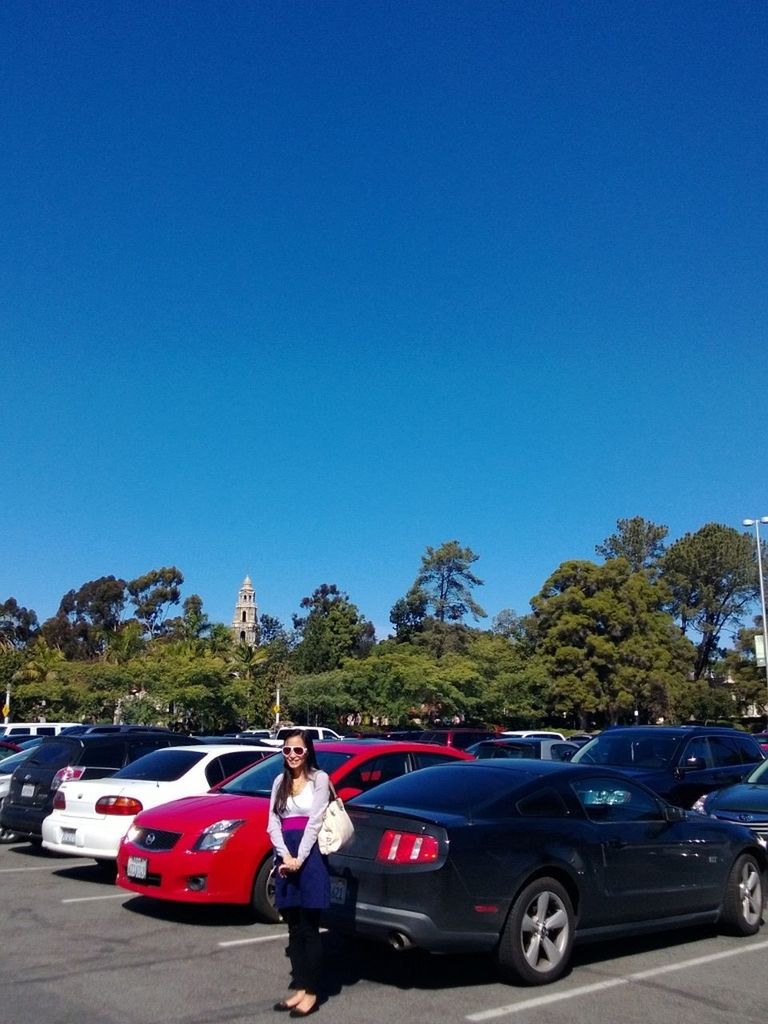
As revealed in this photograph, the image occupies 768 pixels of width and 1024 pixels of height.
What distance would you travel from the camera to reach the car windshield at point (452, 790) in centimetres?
712

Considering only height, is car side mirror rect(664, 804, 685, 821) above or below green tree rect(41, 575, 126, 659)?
below

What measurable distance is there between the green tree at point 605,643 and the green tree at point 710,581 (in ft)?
32.0

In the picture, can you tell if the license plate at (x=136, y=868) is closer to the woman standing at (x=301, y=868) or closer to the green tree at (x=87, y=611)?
the woman standing at (x=301, y=868)

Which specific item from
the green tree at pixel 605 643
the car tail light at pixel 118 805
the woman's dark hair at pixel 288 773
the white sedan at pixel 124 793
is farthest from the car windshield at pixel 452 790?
the green tree at pixel 605 643

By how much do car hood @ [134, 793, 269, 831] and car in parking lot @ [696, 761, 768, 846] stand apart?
5027 millimetres

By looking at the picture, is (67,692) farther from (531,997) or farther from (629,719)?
(531,997)

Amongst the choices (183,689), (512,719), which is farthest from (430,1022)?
(512,719)

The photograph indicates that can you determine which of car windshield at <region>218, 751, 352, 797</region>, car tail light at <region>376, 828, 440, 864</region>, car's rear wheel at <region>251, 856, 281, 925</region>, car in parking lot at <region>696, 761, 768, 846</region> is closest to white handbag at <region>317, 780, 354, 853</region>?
car tail light at <region>376, 828, 440, 864</region>

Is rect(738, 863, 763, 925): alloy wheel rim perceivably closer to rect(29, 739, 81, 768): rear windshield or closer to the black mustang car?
the black mustang car

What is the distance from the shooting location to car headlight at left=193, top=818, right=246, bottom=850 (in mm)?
8430

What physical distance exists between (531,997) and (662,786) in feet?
22.9

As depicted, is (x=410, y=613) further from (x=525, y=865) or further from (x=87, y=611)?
(x=525, y=865)

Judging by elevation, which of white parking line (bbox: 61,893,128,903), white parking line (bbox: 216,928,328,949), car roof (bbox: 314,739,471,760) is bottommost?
white parking line (bbox: 216,928,328,949)

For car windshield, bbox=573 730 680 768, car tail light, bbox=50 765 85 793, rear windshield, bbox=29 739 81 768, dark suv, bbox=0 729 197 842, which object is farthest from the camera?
car windshield, bbox=573 730 680 768
